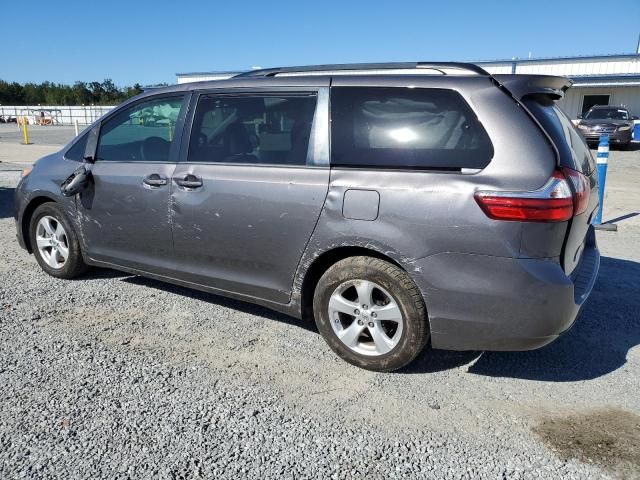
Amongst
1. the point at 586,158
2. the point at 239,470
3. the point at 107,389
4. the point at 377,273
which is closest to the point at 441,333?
the point at 377,273

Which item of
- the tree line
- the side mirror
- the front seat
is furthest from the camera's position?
the tree line

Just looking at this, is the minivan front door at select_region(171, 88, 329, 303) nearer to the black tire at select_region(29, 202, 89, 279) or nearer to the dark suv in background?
the black tire at select_region(29, 202, 89, 279)

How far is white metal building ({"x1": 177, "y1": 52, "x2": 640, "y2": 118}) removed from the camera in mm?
30172

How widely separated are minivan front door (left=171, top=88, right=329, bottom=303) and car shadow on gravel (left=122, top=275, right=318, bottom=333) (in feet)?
1.66

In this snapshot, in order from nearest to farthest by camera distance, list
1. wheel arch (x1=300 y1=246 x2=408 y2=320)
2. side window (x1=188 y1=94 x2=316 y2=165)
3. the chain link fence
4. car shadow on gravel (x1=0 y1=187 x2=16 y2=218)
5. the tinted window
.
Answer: wheel arch (x1=300 y1=246 x2=408 y2=320)
side window (x1=188 y1=94 x2=316 y2=165)
the tinted window
car shadow on gravel (x1=0 y1=187 x2=16 y2=218)
the chain link fence

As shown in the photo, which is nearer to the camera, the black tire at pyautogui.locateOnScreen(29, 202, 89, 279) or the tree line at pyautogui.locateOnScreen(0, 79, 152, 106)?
the black tire at pyautogui.locateOnScreen(29, 202, 89, 279)

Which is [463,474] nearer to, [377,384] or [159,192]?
[377,384]

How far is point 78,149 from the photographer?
15.2 ft

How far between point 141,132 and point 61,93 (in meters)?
93.1

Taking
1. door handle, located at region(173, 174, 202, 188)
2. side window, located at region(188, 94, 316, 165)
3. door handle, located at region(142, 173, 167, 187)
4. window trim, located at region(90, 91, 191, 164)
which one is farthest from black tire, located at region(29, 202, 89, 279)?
side window, located at region(188, 94, 316, 165)

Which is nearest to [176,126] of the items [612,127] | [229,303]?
[229,303]

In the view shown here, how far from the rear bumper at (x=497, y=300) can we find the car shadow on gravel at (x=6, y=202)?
278 inches

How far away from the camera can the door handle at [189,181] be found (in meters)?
3.77

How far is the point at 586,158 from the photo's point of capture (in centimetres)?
351
